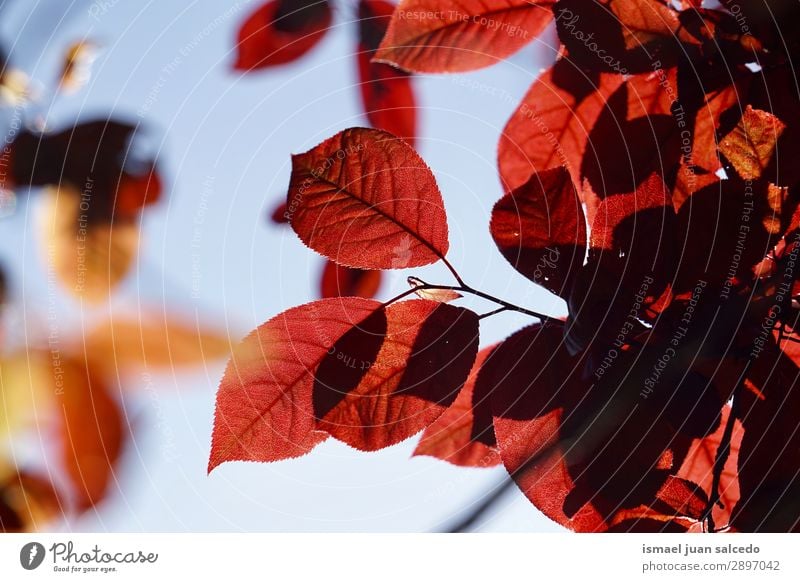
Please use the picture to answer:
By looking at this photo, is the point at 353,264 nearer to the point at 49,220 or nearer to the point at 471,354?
the point at 471,354

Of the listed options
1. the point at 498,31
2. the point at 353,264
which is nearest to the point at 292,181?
the point at 353,264

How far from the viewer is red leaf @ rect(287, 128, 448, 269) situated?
0.91 feet

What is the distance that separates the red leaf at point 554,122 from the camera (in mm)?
344

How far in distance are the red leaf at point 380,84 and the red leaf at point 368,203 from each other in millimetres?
142

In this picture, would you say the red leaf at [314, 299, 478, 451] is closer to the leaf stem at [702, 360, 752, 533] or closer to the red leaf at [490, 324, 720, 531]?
the red leaf at [490, 324, 720, 531]

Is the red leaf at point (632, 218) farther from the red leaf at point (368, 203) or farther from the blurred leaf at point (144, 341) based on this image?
the blurred leaf at point (144, 341)

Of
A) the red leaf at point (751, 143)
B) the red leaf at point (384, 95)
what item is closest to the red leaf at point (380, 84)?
the red leaf at point (384, 95)

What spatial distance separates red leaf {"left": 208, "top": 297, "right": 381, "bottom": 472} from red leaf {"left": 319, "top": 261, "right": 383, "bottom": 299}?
0.38ft

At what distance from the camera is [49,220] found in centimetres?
43

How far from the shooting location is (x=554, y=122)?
0.35 meters

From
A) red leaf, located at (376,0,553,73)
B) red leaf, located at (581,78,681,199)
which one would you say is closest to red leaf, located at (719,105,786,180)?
red leaf, located at (581,78,681,199)

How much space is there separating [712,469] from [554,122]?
0.23 m

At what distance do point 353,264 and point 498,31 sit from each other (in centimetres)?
18

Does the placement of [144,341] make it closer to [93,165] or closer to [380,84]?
[93,165]
